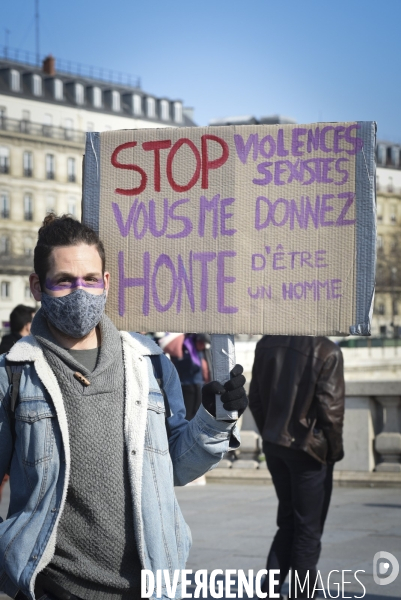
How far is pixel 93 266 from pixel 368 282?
0.76 metres

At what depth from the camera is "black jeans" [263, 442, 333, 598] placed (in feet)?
18.4

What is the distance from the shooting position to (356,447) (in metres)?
10.5

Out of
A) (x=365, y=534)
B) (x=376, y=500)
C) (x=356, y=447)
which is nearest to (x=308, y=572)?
(x=365, y=534)

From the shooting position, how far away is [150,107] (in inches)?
3807

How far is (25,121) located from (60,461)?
82.5 metres

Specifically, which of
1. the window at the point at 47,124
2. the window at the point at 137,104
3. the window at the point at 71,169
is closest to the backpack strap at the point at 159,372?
the window at the point at 47,124

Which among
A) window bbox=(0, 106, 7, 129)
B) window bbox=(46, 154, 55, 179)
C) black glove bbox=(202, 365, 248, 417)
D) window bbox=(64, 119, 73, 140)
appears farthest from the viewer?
window bbox=(64, 119, 73, 140)

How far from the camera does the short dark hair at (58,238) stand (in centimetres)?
318

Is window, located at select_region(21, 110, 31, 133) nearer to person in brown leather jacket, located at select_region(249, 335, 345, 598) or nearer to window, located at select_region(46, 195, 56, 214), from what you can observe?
window, located at select_region(46, 195, 56, 214)

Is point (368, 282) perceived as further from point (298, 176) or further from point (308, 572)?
point (308, 572)

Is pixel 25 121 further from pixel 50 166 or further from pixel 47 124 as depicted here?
pixel 50 166

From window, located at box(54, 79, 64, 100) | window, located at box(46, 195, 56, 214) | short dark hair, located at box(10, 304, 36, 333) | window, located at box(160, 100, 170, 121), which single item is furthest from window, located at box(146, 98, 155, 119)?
short dark hair, located at box(10, 304, 36, 333)

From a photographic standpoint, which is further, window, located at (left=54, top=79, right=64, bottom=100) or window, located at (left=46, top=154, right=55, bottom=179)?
window, located at (left=54, top=79, right=64, bottom=100)

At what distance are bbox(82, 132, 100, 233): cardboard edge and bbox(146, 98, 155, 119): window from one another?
310 feet
